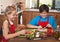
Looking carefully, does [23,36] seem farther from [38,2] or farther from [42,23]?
[38,2]

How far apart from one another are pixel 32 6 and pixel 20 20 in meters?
0.92

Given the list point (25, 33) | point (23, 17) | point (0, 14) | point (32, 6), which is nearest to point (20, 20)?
point (23, 17)

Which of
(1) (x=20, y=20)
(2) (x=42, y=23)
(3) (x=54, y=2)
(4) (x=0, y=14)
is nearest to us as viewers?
(2) (x=42, y=23)

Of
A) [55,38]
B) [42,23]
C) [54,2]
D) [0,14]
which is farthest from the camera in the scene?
[54,2]

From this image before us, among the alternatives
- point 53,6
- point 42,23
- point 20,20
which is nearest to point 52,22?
point 42,23

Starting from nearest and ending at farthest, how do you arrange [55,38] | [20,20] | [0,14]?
[55,38], [0,14], [20,20]

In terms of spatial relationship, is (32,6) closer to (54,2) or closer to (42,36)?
(54,2)

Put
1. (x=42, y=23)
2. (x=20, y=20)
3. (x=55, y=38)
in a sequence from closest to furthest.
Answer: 1. (x=55, y=38)
2. (x=42, y=23)
3. (x=20, y=20)

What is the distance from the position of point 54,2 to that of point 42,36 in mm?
4003

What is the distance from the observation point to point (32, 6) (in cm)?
630

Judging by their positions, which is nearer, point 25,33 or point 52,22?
point 25,33

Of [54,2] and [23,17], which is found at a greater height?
[54,2]

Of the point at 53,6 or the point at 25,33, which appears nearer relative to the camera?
the point at 25,33

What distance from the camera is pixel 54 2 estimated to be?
624cm
